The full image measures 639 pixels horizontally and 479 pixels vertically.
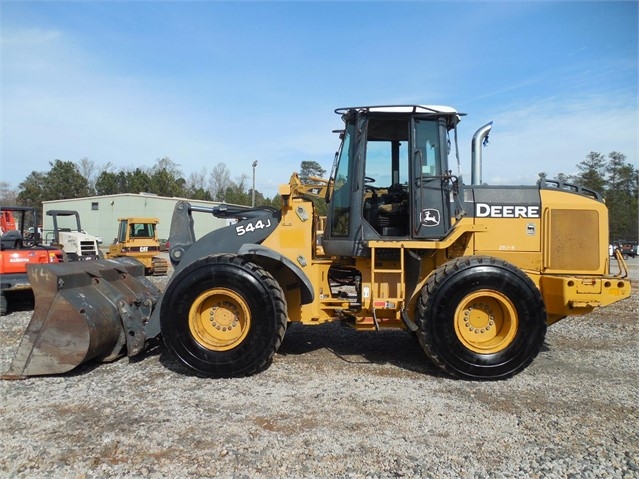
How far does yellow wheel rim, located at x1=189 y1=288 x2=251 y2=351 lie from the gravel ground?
42cm

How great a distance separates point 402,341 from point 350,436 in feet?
9.81

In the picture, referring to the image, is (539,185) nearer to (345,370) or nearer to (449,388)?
(449,388)

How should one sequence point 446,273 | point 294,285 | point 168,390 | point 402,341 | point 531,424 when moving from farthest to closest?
1. point 402,341
2. point 294,285
3. point 446,273
4. point 168,390
5. point 531,424

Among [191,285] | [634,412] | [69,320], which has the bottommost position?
[634,412]

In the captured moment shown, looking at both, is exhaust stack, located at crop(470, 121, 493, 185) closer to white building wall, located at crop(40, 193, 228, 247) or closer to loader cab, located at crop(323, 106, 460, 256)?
loader cab, located at crop(323, 106, 460, 256)

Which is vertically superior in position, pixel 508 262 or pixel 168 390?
pixel 508 262

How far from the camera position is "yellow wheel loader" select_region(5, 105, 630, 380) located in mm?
4875

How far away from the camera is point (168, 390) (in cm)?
451

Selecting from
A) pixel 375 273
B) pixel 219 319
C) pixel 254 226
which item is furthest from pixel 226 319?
pixel 375 273

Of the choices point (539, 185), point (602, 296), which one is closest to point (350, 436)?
point (602, 296)

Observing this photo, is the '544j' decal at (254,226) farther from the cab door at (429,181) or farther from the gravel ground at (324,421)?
the cab door at (429,181)

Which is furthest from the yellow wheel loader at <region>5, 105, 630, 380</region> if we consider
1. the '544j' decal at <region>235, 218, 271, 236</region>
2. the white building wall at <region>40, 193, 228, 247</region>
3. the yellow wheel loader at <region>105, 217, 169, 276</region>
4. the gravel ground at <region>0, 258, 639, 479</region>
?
the white building wall at <region>40, 193, 228, 247</region>

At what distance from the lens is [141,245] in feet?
58.3

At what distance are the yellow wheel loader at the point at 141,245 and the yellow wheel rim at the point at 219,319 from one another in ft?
42.2
